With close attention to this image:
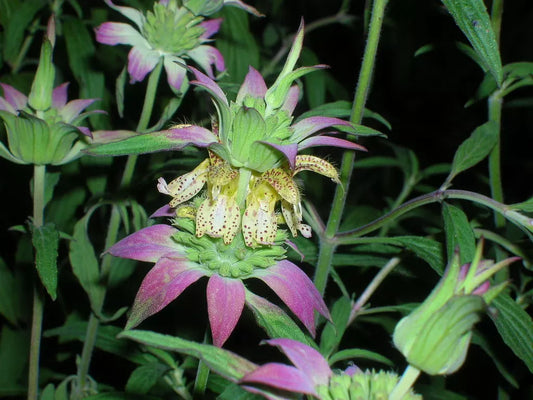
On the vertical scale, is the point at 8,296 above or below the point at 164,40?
below

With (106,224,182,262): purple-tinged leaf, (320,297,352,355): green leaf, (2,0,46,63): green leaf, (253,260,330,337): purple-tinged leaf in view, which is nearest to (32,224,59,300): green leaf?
(106,224,182,262): purple-tinged leaf

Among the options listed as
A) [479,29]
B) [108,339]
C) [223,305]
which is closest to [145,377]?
[108,339]

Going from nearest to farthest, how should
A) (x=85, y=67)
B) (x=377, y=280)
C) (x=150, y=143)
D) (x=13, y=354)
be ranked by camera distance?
(x=150, y=143), (x=377, y=280), (x=85, y=67), (x=13, y=354)

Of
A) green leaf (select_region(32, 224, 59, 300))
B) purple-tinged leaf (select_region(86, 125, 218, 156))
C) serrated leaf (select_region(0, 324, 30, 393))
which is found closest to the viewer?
purple-tinged leaf (select_region(86, 125, 218, 156))

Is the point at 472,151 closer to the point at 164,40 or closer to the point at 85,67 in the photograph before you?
the point at 164,40

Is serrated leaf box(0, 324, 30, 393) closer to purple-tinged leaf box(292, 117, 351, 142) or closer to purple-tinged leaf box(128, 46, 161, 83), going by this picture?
purple-tinged leaf box(128, 46, 161, 83)

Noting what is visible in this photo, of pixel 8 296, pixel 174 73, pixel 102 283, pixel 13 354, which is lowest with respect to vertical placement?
pixel 13 354
